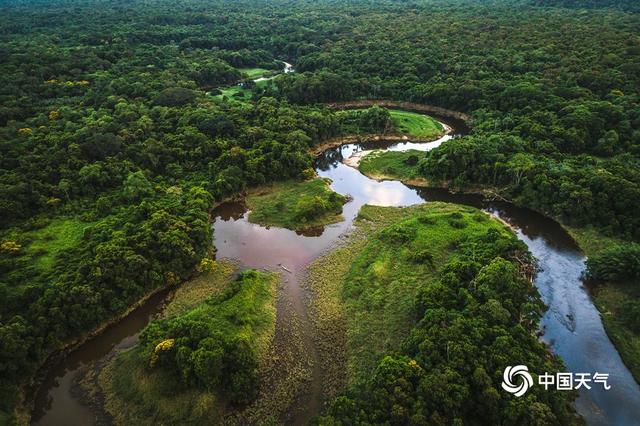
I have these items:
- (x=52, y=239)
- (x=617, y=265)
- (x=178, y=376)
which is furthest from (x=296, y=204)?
(x=617, y=265)

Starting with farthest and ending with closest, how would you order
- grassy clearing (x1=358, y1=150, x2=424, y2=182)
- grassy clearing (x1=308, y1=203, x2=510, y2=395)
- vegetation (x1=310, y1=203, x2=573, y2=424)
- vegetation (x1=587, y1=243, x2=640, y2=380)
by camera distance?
grassy clearing (x1=358, y1=150, x2=424, y2=182)
vegetation (x1=587, y1=243, x2=640, y2=380)
grassy clearing (x1=308, y1=203, x2=510, y2=395)
vegetation (x1=310, y1=203, x2=573, y2=424)

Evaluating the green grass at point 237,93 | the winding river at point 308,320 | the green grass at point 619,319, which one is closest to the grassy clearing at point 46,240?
the winding river at point 308,320

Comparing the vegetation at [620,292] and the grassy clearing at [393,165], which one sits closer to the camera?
the vegetation at [620,292]

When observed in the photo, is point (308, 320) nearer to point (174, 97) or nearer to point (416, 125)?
point (416, 125)

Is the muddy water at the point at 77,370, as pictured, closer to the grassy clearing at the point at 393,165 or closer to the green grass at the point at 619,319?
the grassy clearing at the point at 393,165

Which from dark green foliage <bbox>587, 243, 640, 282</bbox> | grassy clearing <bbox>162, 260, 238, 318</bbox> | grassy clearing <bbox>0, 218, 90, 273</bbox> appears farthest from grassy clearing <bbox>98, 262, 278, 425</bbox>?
dark green foliage <bbox>587, 243, 640, 282</bbox>

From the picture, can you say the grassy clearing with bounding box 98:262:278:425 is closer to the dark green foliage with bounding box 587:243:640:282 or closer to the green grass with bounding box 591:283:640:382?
the green grass with bounding box 591:283:640:382
